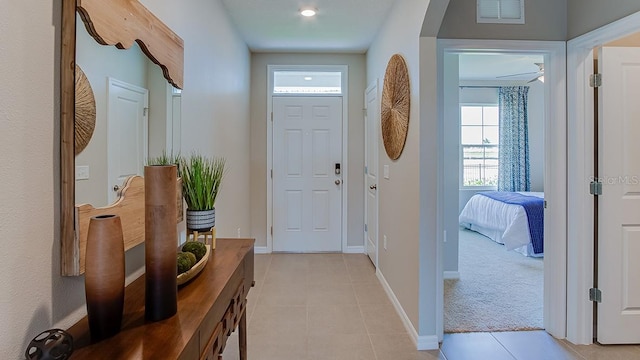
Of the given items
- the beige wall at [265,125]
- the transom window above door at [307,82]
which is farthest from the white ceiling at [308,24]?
the transom window above door at [307,82]

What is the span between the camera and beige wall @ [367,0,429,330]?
7.59 feet

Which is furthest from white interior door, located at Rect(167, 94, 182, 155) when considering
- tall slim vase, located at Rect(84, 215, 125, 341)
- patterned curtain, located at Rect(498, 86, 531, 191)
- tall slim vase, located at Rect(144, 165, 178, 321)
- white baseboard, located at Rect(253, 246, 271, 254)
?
patterned curtain, located at Rect(498, 86, 531, 191)

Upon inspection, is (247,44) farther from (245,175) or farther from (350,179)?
(350,179)

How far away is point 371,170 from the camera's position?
13.7 feet

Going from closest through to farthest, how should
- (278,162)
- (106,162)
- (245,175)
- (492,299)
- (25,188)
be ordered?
(25,188)
(106,162)
(492,299)
(245,175)
(278,162)

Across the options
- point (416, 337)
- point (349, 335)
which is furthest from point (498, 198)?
point (349, 335)

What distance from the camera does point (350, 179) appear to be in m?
4.55

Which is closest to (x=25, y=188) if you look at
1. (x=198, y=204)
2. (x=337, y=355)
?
(x=198, y=204)

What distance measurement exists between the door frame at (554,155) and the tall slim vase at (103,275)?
1.95 m

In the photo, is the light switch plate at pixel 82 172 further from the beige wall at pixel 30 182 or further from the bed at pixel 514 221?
the bed at pixel 514 221

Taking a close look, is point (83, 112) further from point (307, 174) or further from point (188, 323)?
point (307, 174)

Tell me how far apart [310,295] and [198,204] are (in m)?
1.70

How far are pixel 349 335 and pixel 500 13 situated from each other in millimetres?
2455

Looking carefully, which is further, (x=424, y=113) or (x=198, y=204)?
(x=424, y=113)
